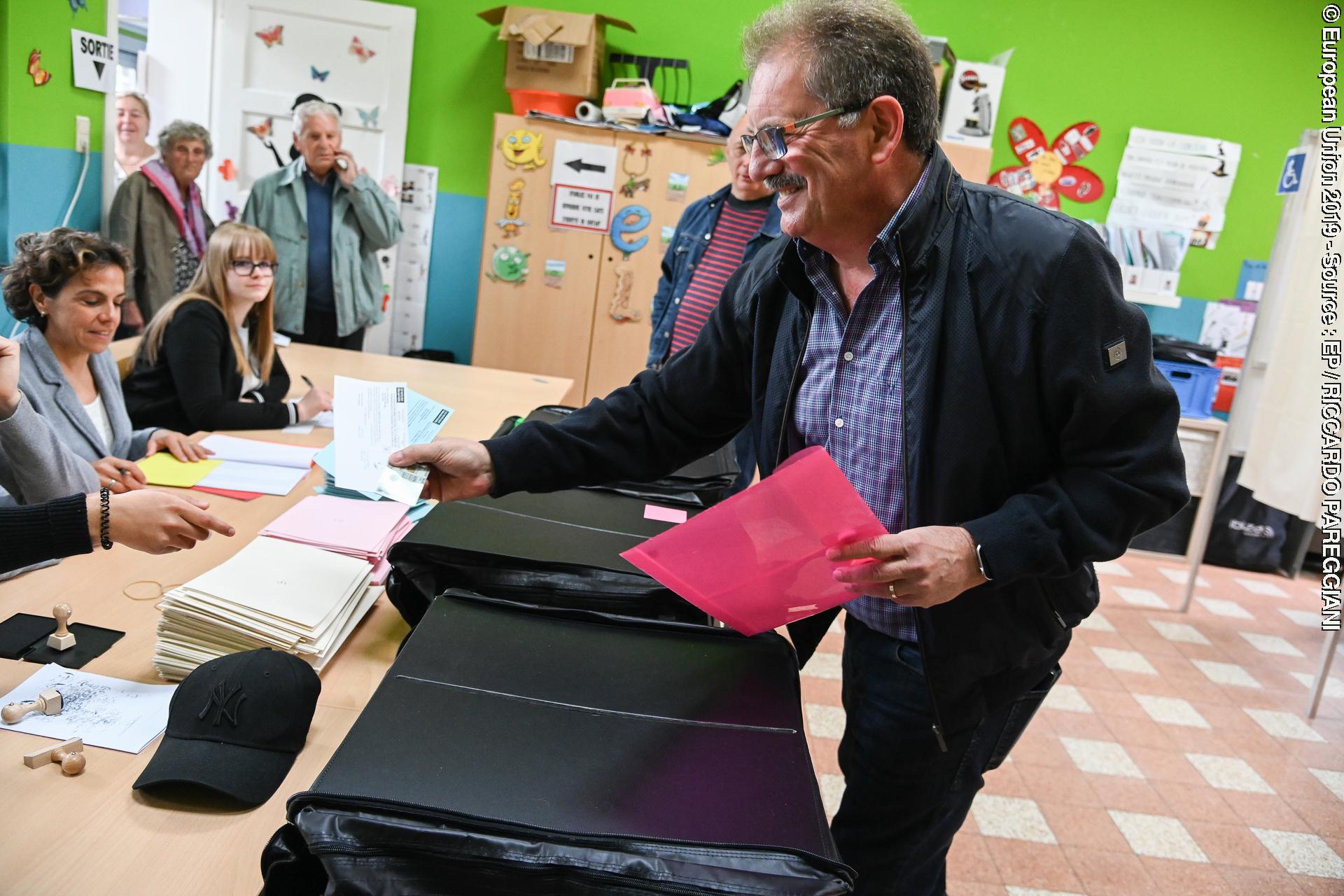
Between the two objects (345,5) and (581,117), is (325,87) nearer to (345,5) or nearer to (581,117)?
(345,5)

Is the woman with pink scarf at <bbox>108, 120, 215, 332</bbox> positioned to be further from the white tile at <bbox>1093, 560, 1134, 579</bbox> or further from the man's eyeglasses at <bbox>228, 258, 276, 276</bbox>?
the white tile at <bbox>1093, 560, 1134, 579</bbox>

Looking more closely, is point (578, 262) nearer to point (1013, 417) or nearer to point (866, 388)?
point (866, 388)

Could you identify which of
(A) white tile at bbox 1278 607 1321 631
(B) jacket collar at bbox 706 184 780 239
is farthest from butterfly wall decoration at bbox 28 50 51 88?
(A) white tile at bbox 1278 607 1321 631

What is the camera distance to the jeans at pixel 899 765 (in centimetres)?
133

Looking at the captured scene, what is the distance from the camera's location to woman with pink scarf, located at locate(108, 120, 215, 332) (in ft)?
13.2

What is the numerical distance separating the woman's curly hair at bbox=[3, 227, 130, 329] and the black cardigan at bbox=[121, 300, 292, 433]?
1.76 feet

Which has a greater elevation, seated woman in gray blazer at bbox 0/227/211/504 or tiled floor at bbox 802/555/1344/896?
seated woman in gray blazer at bbox 0/227/211/504

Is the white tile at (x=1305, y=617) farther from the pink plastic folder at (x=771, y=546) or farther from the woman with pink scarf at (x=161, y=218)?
the woman with pink scarf at (x=161, y=218)

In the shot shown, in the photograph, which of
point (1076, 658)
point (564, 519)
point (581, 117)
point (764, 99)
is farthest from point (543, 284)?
point (764, 99)

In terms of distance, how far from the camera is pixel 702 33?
537 centimetres

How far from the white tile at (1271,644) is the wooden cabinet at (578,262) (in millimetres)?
3133

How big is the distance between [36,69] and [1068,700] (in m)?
4.39

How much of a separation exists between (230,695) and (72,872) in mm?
230

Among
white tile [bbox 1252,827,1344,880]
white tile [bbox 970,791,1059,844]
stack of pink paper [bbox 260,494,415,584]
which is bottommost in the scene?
white tile [bbox 970,791,1059,844]
